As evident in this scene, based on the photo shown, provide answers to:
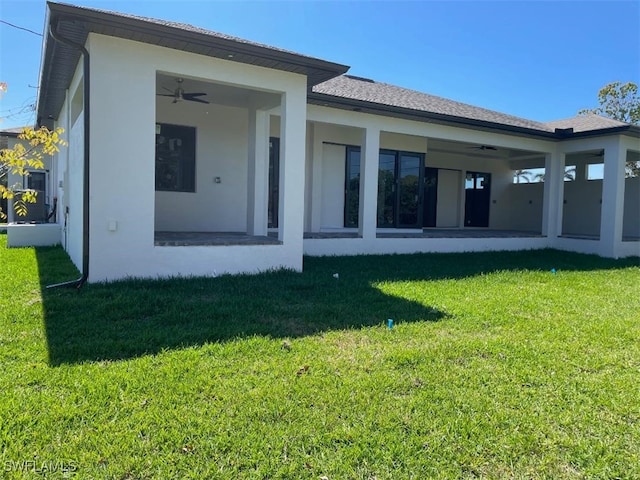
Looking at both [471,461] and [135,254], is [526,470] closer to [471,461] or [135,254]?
[471,461]

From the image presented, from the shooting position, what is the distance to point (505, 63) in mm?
21562

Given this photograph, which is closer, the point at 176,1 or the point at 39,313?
the point at 39,313

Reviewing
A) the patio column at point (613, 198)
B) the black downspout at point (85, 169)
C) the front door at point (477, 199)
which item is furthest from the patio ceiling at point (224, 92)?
the front door at point (477, 199)

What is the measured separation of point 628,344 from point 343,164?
361 inches

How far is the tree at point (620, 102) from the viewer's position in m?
29.3

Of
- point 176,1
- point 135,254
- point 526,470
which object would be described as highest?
point 176,1

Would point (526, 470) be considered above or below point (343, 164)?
below

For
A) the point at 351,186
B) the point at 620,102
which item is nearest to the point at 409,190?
the point at 351,186

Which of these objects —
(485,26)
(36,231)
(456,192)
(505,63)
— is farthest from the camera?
(505,63)

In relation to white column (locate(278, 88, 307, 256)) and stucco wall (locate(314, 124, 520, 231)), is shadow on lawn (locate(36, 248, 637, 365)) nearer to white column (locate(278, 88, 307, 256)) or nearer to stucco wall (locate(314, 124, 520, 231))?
white column (locate(278, 88, 307, 256))

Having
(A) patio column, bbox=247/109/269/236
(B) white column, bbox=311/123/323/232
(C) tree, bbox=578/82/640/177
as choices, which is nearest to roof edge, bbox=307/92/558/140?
(A) patio column, bbox=247/109/269/236

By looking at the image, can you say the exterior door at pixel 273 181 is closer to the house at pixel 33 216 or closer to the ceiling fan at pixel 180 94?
the ceiling fan at pixel 180 94

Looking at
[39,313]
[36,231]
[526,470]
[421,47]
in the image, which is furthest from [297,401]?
[421,47]

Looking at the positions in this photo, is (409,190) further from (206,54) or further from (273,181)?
(206,54)
